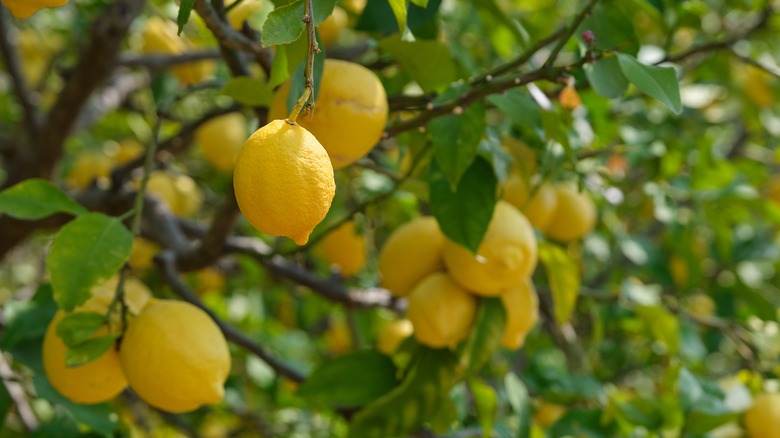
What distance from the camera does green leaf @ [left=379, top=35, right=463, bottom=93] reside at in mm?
922

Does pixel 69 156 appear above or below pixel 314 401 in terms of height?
below

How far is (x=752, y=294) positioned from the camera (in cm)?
170

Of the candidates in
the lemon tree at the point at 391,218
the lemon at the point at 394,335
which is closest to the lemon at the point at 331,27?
the lemon tree at the point at 391,218

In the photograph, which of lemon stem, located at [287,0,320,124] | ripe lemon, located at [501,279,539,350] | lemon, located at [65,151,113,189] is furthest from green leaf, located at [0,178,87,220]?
lemon, located at [65,151,113,189]

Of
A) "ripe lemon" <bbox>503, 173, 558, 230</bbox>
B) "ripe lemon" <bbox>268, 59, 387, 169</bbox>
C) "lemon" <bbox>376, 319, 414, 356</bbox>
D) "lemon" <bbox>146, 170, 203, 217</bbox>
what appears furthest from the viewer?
"lemon" <bbox>146, 170, 203, 217</bbox>

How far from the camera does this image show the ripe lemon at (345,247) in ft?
5.41

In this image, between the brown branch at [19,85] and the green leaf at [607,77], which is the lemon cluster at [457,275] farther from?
the brown branch at [19,85]

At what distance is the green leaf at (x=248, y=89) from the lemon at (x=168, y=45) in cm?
112

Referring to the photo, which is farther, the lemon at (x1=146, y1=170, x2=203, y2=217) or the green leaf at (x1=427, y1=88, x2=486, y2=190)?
the lemon at (x1=146, y1=170, x2=203, y2=217)

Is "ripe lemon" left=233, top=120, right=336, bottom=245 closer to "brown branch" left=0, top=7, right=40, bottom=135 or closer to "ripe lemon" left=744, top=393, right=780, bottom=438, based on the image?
"ripe lemon" left=744, top=393, right=780, bottom=438

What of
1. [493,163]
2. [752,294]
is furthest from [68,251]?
[752,294]

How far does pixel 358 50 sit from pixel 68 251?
896mm

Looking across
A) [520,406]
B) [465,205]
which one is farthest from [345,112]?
[520,406]

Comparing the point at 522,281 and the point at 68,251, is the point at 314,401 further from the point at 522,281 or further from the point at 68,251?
the point at 68,251
